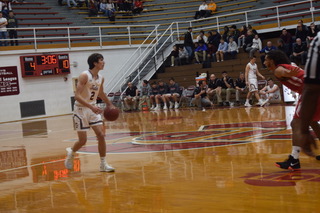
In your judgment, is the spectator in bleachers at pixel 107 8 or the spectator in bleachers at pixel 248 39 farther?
the spectator in bleachers at pixel 107 8

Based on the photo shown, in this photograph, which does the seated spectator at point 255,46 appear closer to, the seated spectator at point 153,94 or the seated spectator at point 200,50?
the seated spectator at point 200,50

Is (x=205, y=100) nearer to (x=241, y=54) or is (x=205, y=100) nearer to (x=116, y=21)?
(x=241, y=54)

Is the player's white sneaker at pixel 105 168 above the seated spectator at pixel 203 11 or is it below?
below

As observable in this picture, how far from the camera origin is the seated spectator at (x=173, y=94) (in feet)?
65.9

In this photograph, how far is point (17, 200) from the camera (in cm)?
545

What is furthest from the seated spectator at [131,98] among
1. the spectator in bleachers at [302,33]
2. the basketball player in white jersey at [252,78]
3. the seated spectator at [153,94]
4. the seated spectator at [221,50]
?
the spectator in bleachers at [302,33]

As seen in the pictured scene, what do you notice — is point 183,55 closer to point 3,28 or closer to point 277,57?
point 3,28

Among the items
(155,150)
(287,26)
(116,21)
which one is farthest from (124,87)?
(155,150)

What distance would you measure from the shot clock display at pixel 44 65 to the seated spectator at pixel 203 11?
7.09 metres

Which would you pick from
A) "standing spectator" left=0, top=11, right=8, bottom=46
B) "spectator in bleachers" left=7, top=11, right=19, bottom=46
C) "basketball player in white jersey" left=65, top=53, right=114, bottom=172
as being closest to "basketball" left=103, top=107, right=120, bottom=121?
"basketball player in white jersey" left=65, top=53, right=114, bottom=172

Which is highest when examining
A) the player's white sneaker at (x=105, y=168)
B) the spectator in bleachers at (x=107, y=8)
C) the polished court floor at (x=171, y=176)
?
the spectator in bleachers at (x=107, y=8)

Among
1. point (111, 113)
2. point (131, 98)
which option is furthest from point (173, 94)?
point (111, 113)

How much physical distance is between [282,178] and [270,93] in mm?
12449

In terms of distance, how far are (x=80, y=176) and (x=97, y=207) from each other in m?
1.97
